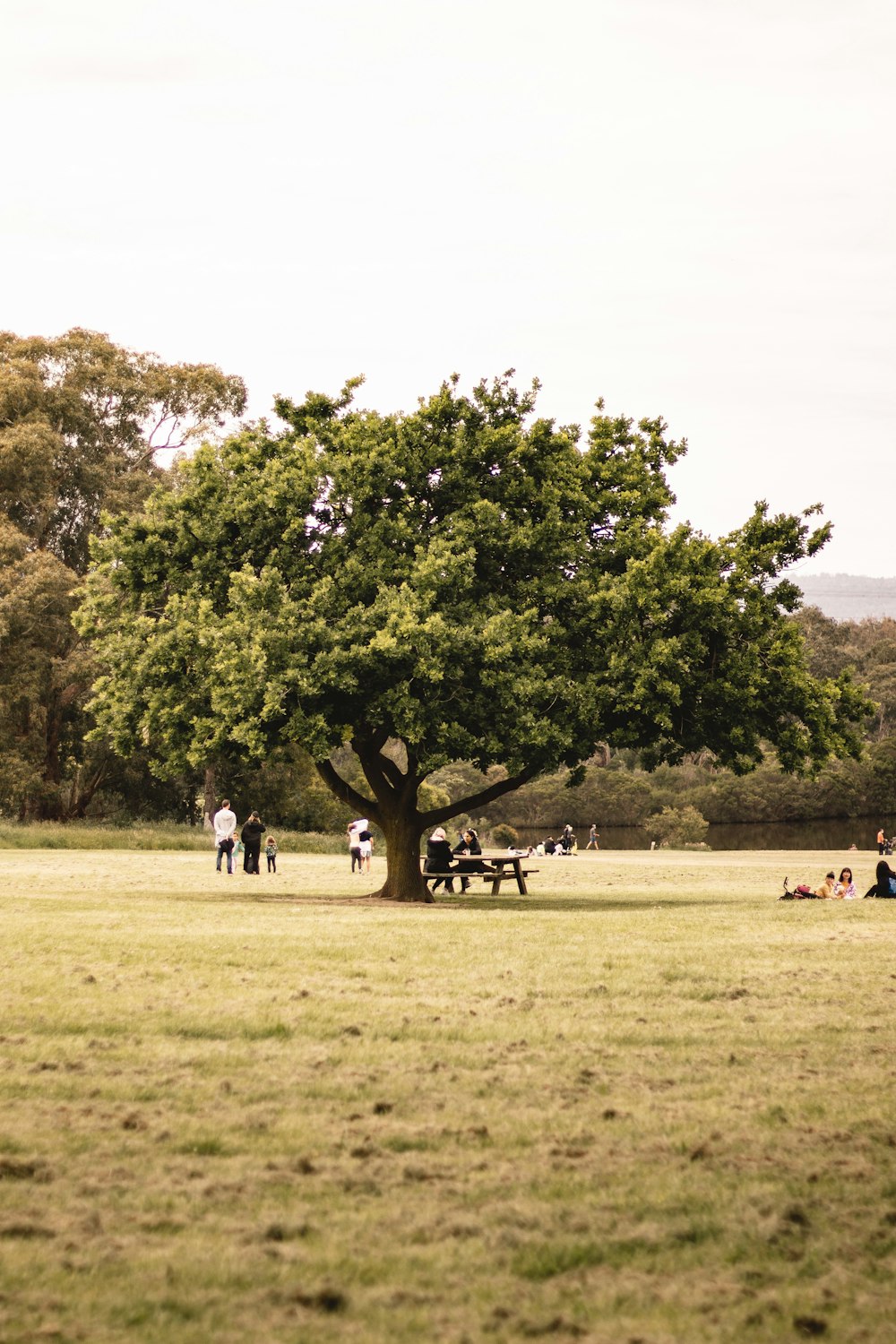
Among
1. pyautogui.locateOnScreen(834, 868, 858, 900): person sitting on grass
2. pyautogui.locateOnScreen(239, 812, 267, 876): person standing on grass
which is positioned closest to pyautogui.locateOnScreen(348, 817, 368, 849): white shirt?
pyautogui.locateOnScreen(239, 812, 267, 876): person standing on grass

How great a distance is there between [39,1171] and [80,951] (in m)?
9.00

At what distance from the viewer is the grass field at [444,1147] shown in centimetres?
495

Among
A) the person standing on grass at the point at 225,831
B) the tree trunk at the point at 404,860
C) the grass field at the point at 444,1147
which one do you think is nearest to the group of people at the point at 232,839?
the person standing on grass at the point at 225,831

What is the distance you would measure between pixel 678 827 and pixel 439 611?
61450mm

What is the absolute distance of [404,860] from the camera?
92.3ft

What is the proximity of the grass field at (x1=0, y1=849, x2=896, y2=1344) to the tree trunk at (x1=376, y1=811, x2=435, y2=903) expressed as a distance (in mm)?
12237

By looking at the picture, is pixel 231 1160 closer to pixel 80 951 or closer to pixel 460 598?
pixel 80 951

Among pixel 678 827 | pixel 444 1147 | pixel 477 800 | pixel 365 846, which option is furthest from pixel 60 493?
pixel 444 1147

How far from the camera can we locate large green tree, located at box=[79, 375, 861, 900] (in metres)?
24.8

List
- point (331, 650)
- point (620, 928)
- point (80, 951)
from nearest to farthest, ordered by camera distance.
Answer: point (80, 951)
point (620, 928)
point (331, 650)

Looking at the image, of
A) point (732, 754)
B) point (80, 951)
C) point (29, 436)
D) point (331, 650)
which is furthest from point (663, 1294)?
point (29, 436)

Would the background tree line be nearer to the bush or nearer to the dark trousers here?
the bush

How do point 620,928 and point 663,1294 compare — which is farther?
point 620,928

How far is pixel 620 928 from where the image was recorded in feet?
64.2
